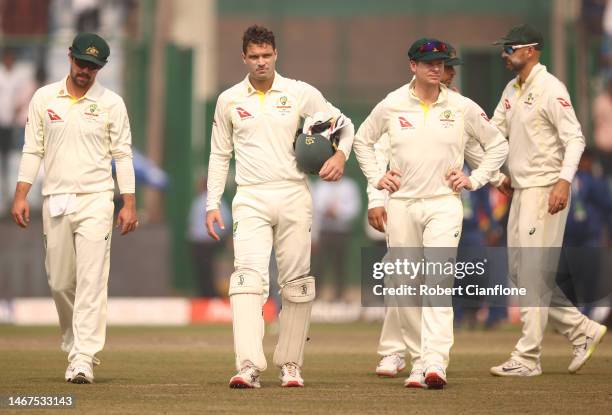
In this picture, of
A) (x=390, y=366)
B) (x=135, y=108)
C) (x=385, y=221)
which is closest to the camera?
(x=385, y=221)

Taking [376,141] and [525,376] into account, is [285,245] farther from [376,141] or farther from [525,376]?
[525,376]

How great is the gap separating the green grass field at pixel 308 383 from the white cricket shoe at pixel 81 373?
0.36 ft

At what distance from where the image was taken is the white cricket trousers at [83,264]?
431 inches

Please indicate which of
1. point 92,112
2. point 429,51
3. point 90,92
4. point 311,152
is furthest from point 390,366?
point 90,92

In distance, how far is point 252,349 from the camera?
10.3 metres

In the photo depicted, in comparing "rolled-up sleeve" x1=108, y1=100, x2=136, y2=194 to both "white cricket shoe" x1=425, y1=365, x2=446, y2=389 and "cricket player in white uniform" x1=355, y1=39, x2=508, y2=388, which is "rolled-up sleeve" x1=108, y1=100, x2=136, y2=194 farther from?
"white cricket shoe" x1=425, y1=365, x2=446, y2=389

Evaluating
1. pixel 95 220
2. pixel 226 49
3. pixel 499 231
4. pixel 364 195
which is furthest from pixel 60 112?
pixel 226 49

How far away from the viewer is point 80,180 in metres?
11.1

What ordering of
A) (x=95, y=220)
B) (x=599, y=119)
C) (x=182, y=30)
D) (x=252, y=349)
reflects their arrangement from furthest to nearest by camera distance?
(x=182, y=30) < (x=599, y=119) < (x=95, y=220) < (x=252, y=349)

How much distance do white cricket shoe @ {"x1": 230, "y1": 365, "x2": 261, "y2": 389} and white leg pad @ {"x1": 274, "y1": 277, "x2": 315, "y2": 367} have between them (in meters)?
0.31

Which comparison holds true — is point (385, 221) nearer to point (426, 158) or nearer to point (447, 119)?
point (426, 158)

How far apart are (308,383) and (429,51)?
2.45 meters

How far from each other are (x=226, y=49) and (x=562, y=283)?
75.3ft

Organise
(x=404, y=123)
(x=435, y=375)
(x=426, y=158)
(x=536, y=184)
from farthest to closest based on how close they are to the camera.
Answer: (x=536, y=184), (x=404, y=123), (x=426, y=158), (x=435, y=375)
